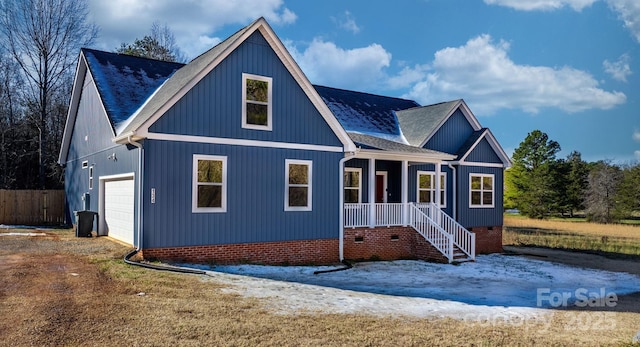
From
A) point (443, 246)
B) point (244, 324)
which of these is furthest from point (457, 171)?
point (244, 324)

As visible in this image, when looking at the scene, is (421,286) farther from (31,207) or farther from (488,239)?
(31,207)

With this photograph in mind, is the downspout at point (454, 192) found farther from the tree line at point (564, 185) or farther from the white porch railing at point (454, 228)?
the tree line at point (564, 185)

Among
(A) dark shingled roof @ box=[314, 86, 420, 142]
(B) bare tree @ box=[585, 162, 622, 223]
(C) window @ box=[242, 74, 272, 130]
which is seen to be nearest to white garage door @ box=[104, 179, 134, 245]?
(C) window @ box=[242, 74, 272, 130]

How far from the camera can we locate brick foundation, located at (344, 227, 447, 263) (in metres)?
16.5

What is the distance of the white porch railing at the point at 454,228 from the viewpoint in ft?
→ 58.9

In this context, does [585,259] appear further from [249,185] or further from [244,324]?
[244,324]

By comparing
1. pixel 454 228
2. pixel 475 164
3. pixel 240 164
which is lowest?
pixel 454 228

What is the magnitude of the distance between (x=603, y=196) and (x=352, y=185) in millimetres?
44736

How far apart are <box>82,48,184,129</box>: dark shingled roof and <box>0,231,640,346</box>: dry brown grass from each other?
20.5 ft

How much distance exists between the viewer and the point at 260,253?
558 inches

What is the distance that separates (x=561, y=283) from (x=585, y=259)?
26.2 ft

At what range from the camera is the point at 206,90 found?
13.5 meters

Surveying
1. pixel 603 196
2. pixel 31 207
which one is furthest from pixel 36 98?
pixel 603 196

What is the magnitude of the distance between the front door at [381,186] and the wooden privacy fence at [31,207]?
1560cm
